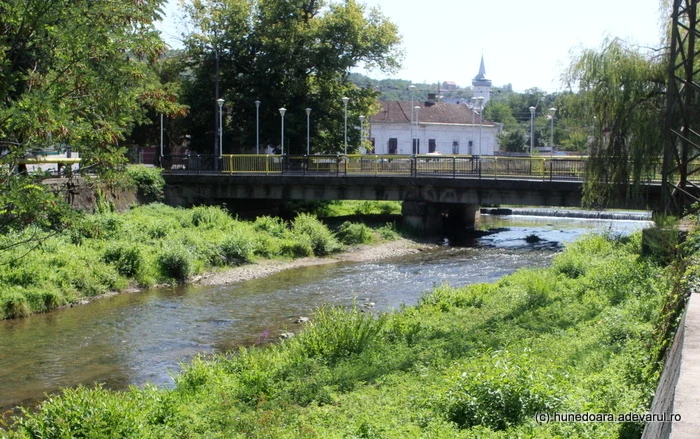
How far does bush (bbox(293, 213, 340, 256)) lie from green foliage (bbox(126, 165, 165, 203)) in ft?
25.5

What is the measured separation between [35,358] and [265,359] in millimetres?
6083

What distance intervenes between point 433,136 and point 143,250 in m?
53.4

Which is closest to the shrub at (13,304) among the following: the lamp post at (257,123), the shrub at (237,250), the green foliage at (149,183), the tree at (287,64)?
the shrub at (237,250)

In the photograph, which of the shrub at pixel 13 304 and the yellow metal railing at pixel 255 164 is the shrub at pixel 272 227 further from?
the shrub at pixel 13 304

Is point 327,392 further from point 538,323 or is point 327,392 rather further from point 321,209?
point 321,209

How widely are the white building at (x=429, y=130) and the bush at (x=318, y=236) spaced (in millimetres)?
39985

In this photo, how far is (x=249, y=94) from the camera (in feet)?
165

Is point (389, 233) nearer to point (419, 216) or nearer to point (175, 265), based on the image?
point (419, 216)

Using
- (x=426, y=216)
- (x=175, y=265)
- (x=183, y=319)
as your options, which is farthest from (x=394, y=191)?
(x=183, y=319)

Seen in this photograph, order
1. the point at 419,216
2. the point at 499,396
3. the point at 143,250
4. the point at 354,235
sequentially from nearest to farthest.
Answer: the point at 499,396, the point at 143,250, the point at 354,235, the point at 419,216

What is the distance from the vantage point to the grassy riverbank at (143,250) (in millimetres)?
22062

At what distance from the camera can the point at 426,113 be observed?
258ft

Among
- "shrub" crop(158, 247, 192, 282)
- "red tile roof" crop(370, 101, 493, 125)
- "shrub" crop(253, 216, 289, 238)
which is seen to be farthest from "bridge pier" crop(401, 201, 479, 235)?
"red tile roof" crop(370, 101, 493, 125)

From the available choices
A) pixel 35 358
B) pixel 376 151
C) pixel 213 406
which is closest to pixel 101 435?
pixel 213 406
